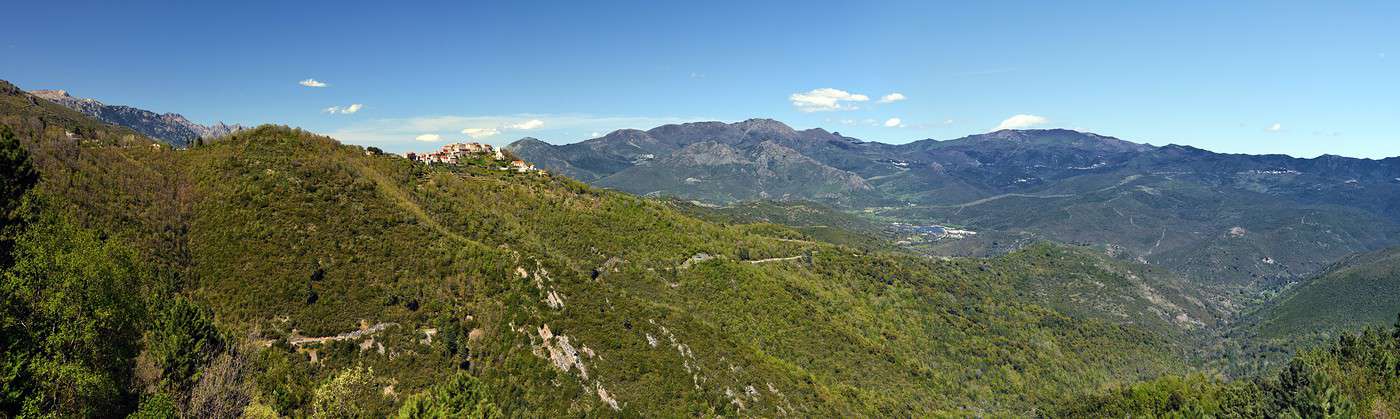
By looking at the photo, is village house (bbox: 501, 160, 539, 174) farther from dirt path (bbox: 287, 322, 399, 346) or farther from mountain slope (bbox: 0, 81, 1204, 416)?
dirt path (bbox: 287, 322, 399, 346)

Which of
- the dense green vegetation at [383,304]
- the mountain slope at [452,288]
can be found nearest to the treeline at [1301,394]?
the dense green vegetation at [383,304]

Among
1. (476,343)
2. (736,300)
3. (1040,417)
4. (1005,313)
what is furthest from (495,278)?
(1005,313)

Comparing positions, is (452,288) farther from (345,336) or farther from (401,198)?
(401,198)

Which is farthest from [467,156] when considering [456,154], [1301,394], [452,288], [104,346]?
[1301,394]

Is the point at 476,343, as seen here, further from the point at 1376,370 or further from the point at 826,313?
the point at 1376,370

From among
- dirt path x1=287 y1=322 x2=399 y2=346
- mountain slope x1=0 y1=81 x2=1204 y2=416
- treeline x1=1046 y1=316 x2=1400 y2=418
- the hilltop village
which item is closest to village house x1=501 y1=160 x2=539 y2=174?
the hilltop village
